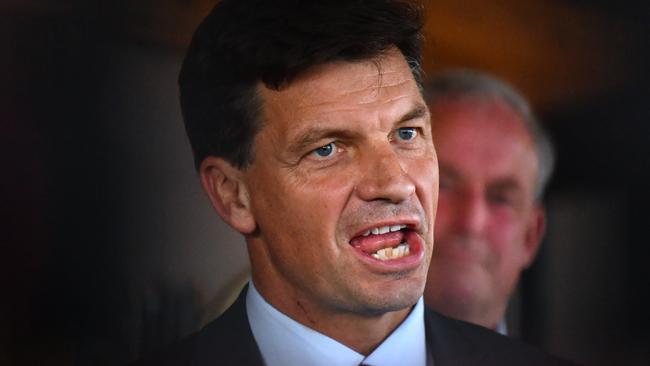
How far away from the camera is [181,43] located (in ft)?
6.14

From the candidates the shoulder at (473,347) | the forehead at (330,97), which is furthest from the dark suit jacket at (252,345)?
the forehead at (330,97)

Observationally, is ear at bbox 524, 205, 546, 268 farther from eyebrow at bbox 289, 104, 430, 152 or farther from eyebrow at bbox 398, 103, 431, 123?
eyebrow at bbox 289, 104, 430, 152

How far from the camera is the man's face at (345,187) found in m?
1.70

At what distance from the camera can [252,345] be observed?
1.86m

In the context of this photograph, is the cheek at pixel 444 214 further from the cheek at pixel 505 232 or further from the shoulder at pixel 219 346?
the shoulder at pixel 219 346

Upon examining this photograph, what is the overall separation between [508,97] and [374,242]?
67cm

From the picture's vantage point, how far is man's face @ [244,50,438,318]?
5.58 feet

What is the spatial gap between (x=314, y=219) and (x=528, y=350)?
2.39 feet

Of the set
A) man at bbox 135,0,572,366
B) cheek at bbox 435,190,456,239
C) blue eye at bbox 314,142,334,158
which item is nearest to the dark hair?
man at bbox 135,0,572,366

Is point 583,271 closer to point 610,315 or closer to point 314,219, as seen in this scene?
point 610,315

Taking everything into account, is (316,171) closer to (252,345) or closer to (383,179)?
(383,179)

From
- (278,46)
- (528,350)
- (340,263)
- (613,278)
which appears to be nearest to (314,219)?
(340,263)

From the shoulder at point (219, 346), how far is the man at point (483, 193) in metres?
0.44

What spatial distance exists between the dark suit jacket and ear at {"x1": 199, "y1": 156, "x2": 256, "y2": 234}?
18cm
